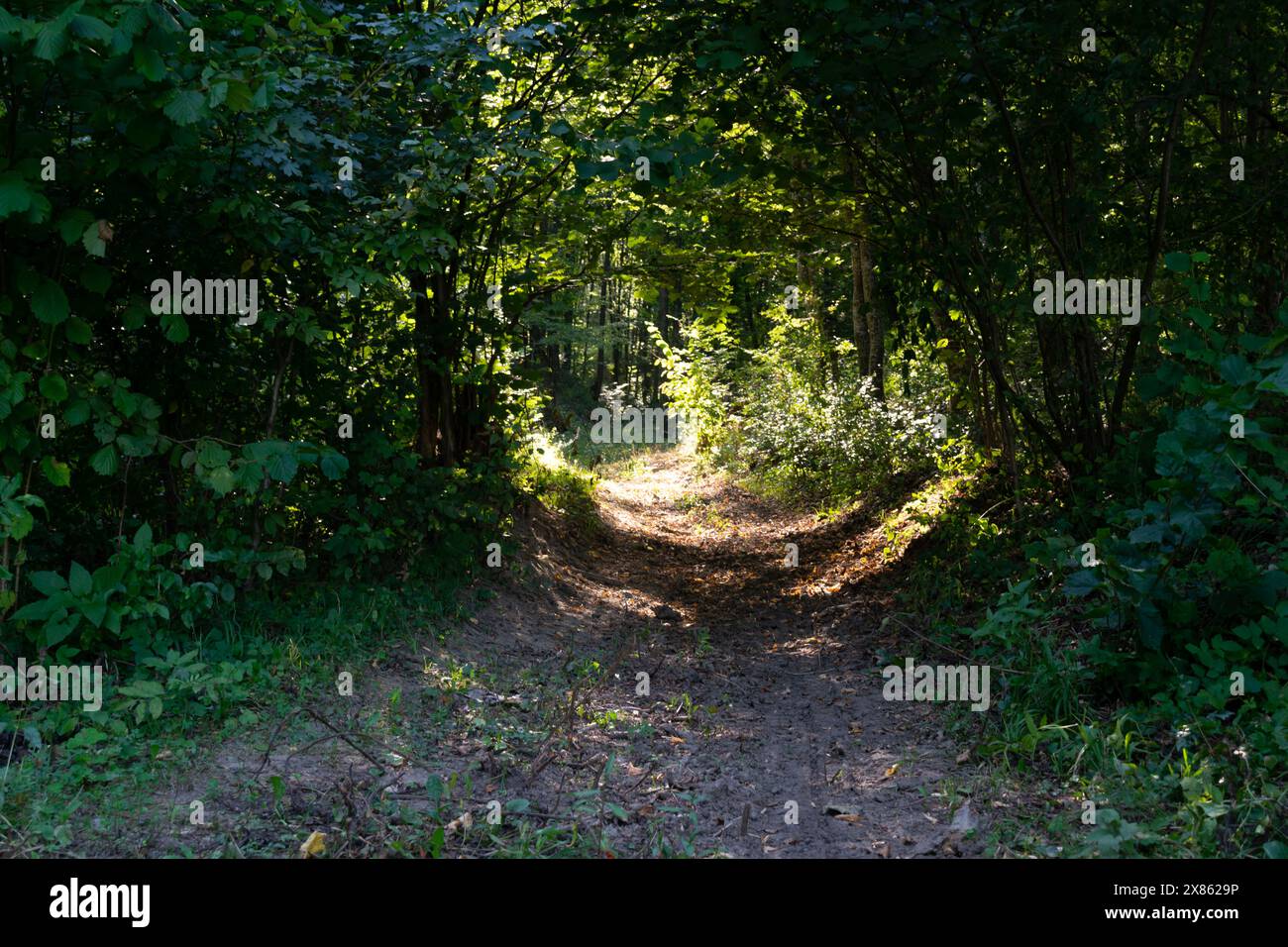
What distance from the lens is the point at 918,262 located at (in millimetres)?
8523

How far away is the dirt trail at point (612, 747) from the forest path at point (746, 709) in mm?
20

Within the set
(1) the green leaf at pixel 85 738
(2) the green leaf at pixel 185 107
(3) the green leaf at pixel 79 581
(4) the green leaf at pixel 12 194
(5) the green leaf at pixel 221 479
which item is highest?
(2) the green leaf at pixel 185 107

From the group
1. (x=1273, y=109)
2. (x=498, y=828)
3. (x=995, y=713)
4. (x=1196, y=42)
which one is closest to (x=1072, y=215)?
(x=1196, y=42)

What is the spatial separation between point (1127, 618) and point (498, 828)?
11.8 feet

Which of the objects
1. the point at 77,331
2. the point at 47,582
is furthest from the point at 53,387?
the point at 47,582

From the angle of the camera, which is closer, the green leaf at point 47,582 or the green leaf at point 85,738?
the green leaf at point 85,738

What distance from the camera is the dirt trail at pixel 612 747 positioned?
4.05m

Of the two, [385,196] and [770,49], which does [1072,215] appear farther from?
[385,196]
